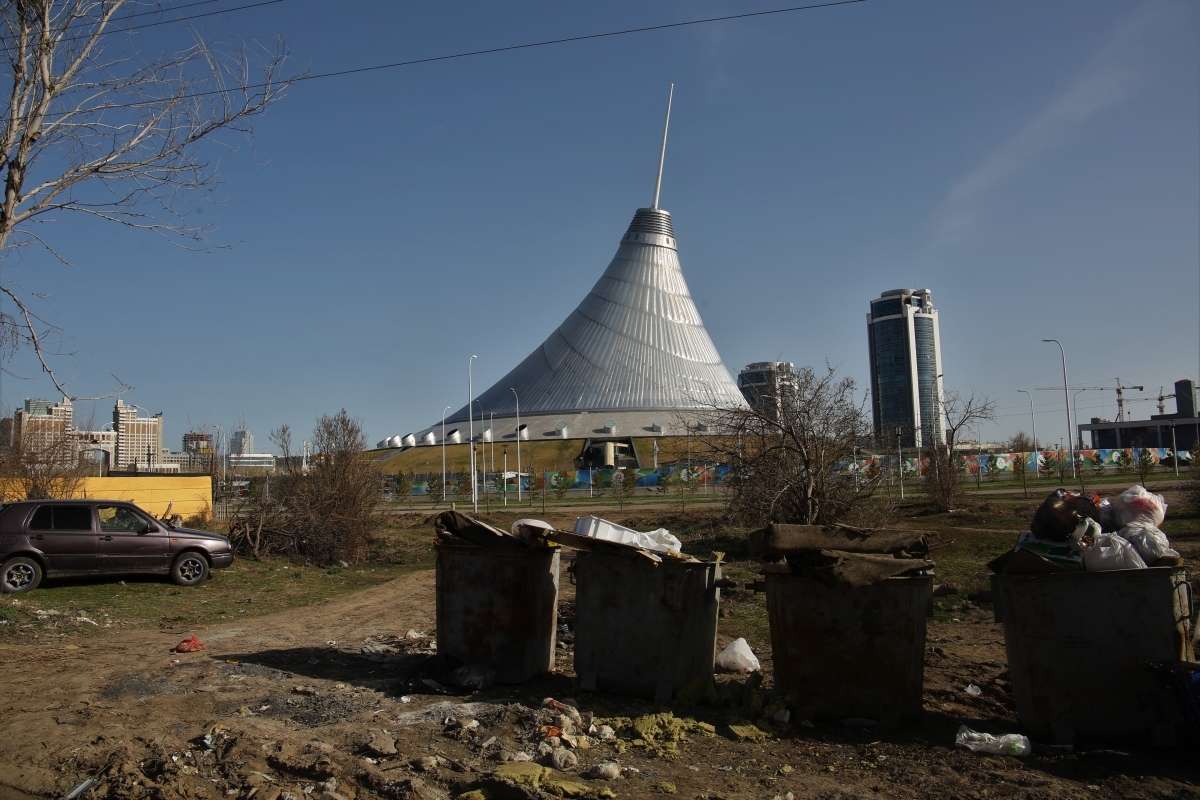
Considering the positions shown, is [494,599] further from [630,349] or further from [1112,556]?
[630,349]

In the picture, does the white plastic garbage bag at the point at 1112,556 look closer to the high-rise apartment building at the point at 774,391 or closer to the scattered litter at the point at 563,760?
the scattered litter at the point at 563,760

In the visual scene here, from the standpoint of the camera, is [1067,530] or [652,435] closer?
[1067,530]

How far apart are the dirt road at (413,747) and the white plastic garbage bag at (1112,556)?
104 cm

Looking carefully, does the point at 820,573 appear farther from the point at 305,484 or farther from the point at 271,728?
the point at 305,484

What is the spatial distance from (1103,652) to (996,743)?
0.84 m

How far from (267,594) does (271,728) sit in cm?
805

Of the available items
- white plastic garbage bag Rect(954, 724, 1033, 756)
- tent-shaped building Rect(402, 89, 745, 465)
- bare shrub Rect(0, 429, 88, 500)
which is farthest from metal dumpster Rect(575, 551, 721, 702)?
tent-shaped building Rect(402, 89, 745, 465)

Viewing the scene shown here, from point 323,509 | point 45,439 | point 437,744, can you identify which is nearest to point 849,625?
point 437,744

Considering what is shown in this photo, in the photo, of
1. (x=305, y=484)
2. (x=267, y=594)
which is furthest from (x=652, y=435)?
(x=267, y=594)

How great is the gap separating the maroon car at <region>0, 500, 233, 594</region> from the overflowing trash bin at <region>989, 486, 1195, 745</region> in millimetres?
11729

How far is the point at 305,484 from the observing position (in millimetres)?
17688

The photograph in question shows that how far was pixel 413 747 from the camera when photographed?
509 centimetres

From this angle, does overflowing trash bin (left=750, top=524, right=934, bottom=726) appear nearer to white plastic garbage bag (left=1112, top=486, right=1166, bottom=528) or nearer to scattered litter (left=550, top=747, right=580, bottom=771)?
white plastic garbage bag (left=1112, top=486, right=1166, bottom=528)

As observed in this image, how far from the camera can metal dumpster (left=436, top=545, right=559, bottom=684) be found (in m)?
6.60
